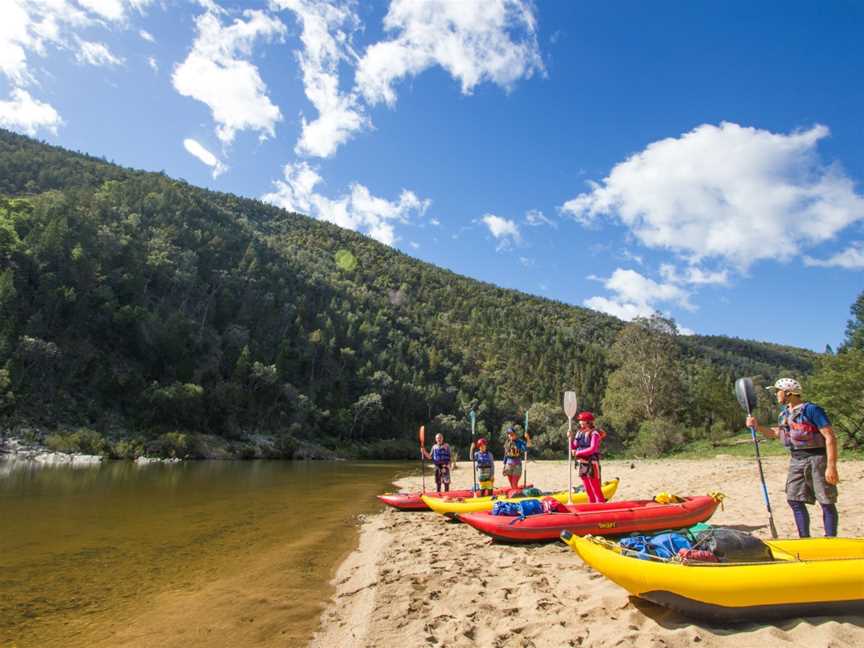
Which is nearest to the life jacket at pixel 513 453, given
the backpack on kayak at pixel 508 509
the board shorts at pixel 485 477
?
the board shorts at pixel 485 477

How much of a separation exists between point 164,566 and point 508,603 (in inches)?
242

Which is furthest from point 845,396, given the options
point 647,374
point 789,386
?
point 789,386

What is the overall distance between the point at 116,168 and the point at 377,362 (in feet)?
285

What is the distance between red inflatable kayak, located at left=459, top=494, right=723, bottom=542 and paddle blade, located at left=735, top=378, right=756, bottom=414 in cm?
231

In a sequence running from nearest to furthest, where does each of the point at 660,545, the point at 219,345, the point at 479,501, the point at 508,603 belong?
the point at 660,545 < the point at 508,603 < the point at 479,501 < the point at 219,345

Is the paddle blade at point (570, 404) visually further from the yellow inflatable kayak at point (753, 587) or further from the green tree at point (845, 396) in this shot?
the green tree at point (845, 396)

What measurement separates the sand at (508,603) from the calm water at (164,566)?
25.9 inches

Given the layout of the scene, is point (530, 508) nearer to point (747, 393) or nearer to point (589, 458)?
point (589, 458)

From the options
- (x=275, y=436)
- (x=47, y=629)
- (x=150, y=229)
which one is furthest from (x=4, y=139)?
(x=47, y=629)

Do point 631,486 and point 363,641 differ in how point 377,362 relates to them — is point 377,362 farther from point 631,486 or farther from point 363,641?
point 363,641

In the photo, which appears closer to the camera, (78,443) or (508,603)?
(508,603)

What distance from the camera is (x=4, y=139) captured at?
114 meters

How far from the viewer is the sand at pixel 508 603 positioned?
4156 mm

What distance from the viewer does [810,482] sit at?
19.7ft
